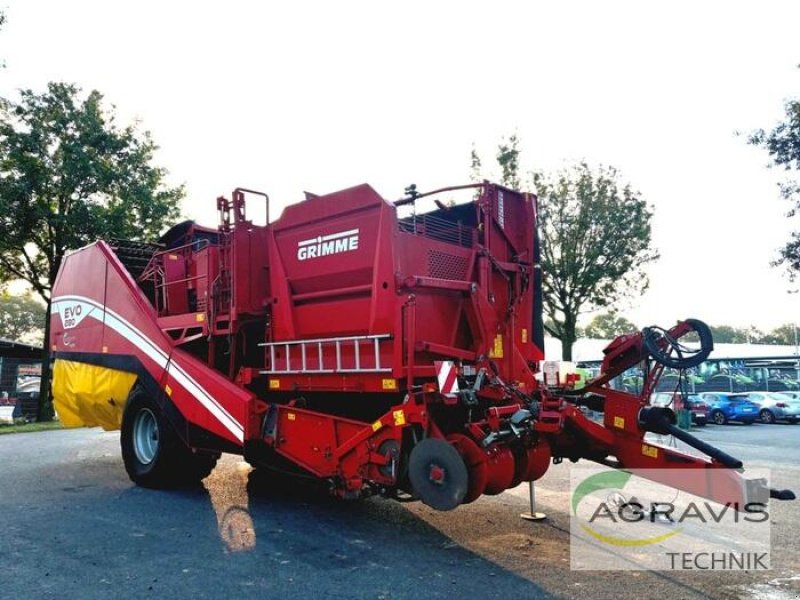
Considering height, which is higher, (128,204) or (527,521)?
(128,204)

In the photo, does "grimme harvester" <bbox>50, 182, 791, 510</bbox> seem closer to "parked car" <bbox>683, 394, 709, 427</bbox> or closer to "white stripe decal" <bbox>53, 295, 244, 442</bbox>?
"white stripe decal" <bbox>53, 295, 244, 442</bbox>

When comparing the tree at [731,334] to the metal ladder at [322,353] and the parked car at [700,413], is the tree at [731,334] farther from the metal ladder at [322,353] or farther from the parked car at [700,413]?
the metal ladder at [322,353]

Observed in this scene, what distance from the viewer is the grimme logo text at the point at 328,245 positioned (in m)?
5.81

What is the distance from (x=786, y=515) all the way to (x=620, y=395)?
9.41 feet

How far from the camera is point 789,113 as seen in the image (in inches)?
675

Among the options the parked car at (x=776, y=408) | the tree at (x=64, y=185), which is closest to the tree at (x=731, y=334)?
the parked car at (x=776, y=408)

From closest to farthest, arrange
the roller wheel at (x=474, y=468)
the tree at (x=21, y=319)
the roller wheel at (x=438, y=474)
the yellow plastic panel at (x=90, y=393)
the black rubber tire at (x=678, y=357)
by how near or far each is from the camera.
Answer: the roller wheel at (x=438, y=474) < the roller wheel at (x=474, y=468) < the black rubber tire at (x=678, y=357) < the yellow plastic panel at (x=90, y=393) < the tree at (x=21, y=319)

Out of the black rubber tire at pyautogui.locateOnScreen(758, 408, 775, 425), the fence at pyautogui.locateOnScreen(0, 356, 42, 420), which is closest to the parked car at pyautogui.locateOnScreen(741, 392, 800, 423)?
the black rubber tire at pyautogui.locateOnScreen(758, 408, 775, 425)

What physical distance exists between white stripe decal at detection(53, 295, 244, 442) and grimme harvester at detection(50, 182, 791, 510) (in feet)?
0.07

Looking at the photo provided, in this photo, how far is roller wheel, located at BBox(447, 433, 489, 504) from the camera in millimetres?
4910

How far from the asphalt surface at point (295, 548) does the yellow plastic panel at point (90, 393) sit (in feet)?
3.07

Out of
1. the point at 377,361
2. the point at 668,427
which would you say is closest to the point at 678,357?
the point at 668,427

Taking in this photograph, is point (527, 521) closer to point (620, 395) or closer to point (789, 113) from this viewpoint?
point (620, 395)

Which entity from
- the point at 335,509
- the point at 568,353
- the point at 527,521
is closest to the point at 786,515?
the point at 527,521
